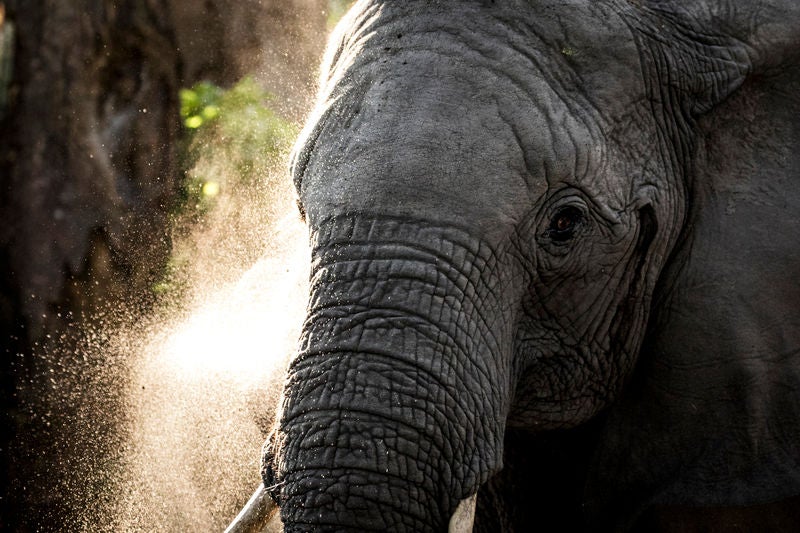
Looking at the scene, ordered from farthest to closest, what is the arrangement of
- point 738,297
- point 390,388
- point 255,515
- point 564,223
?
point 255,515
point 738,297
point 564,223
point 390,388

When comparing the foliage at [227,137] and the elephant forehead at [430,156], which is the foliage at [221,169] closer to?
the foliage at [227,137]

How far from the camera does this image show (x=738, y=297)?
319cm

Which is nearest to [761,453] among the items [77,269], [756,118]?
[756,118]

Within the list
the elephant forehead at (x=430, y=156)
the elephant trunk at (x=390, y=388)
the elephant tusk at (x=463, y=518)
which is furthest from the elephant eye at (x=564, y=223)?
the elephant tusk at (x=463, y=518)

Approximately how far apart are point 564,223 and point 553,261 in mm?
110

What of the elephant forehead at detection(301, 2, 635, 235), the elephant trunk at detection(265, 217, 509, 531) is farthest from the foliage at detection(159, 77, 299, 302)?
the elephant trunk at detection(265, 217, 509, 531)

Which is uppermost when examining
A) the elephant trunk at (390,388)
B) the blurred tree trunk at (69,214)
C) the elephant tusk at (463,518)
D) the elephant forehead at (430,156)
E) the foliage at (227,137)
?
the elephant forehead at (430,156)

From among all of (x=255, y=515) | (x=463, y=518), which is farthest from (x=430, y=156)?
(x=255, y=515)

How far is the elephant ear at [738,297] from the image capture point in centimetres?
319

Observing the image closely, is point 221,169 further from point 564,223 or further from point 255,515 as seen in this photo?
point 564,223

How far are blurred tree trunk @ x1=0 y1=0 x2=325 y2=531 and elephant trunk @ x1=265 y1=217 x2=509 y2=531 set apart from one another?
10.2 feet

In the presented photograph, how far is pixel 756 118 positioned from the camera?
3.27m

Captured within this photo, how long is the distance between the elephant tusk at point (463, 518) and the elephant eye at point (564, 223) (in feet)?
2.52

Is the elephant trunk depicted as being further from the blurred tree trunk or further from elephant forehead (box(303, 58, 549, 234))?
the blurred tree trunk
